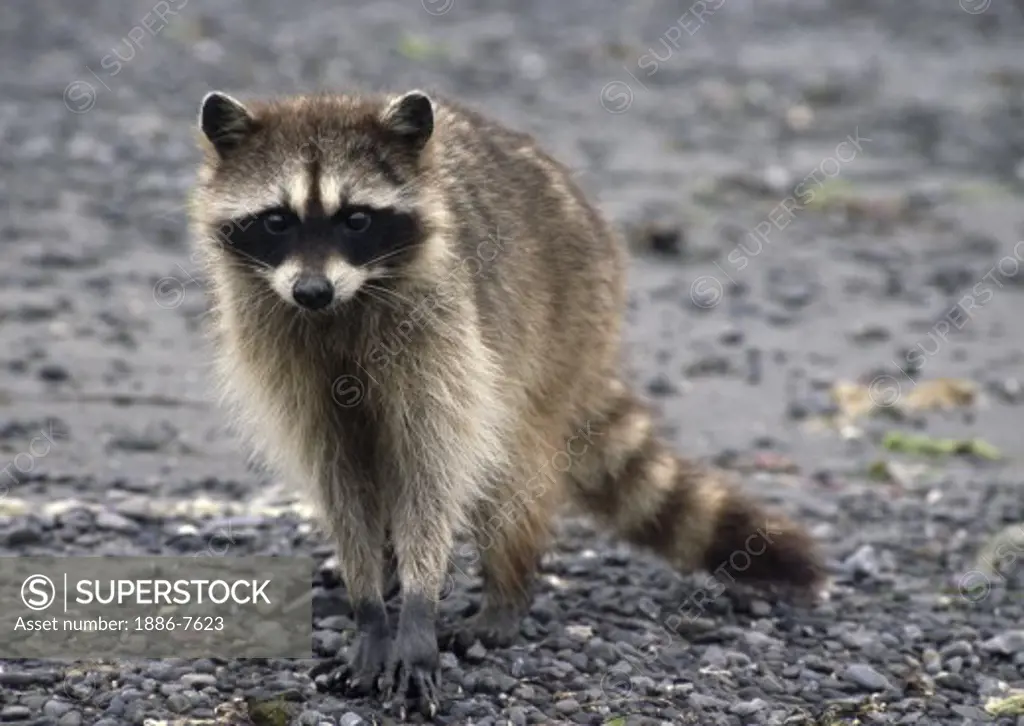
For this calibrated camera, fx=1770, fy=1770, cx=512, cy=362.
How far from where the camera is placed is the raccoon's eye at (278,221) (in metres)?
4.33

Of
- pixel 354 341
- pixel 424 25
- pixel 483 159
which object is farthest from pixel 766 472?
pixel 424 25

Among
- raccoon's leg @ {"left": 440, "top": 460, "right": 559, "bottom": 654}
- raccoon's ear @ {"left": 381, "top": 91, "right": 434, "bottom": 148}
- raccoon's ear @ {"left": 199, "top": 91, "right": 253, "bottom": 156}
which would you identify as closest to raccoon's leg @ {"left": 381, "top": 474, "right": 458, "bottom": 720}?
raccoon's leg @ {"left": 440, "top": 460, "right": 559, "bottom": 654}

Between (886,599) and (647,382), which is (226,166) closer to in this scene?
(886,599)

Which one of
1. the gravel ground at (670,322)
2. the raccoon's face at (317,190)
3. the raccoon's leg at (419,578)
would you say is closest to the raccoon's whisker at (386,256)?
the raccoon's face at (317,190)

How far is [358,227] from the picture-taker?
14.4 feet

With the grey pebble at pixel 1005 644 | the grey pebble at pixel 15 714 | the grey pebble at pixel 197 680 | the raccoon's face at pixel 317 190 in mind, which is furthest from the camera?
the grey pebble at pixel 1005 644

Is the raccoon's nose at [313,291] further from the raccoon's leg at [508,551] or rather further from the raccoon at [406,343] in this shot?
the raccoon's leg at [508,551]

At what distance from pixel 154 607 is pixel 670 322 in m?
4.28

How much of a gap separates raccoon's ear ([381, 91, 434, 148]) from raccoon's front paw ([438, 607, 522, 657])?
135cm

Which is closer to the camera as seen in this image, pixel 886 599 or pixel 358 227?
pixel 358 227

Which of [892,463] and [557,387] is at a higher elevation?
[557,387]

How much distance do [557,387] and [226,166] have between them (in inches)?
47.1

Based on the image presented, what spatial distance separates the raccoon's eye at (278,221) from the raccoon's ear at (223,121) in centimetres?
30

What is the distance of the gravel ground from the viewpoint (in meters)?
4.79
